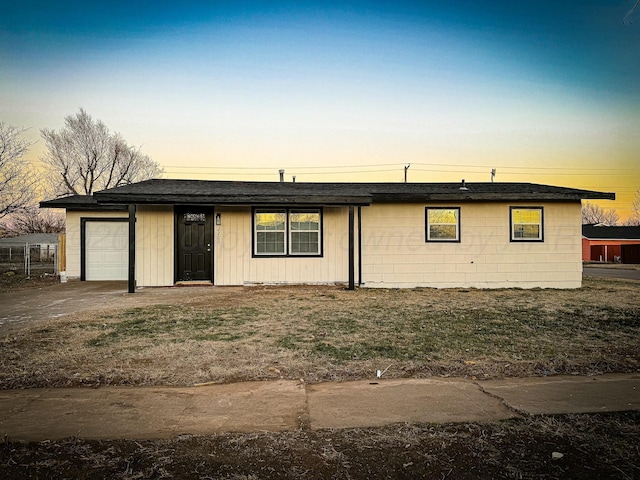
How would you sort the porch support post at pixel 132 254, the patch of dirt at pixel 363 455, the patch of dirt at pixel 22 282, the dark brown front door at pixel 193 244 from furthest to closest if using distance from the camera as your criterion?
the patch of dirt at pixel 22 282 → the dark brown front door at pixel 193 244 → the porch support post at pixel 132 254 → the patch of dirt at pixel 363 455

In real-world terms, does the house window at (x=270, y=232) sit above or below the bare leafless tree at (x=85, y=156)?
below

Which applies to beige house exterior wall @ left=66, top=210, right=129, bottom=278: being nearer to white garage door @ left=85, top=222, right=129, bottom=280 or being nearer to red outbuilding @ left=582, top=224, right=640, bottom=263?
white garage door @ left=85, top=222, right=129, bottom=280

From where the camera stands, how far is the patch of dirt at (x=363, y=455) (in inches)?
97.7

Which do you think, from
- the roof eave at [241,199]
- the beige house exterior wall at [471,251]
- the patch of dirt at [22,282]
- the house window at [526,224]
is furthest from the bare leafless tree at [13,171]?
the house window at [526,224]

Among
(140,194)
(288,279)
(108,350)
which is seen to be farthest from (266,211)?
(108,350)

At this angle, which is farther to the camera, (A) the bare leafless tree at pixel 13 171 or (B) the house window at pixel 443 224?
(A) the bare leafless tree at pixel 13 171

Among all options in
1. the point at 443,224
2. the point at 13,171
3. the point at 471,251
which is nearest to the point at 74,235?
the point at 13,171

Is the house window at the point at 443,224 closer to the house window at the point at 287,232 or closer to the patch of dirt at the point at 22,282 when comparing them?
the house window at the point at 287,232

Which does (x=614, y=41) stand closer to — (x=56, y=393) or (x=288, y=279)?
(x=288, y=279)

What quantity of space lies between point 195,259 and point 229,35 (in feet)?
25.2

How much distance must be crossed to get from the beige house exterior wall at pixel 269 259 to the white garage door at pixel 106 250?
4.58m

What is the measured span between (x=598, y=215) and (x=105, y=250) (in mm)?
78687

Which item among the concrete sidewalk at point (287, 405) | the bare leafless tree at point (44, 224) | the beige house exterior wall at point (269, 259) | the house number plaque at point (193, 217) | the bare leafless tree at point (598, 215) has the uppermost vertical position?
the bare leafless tree at point (598, 215)

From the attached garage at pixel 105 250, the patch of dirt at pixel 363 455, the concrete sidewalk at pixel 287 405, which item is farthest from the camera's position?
the attached garage at pixel 105 250
